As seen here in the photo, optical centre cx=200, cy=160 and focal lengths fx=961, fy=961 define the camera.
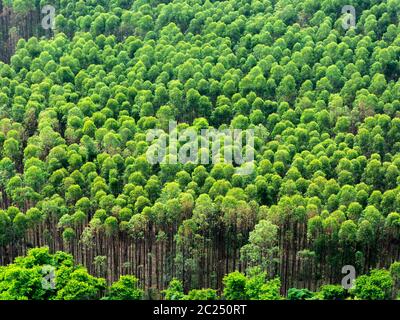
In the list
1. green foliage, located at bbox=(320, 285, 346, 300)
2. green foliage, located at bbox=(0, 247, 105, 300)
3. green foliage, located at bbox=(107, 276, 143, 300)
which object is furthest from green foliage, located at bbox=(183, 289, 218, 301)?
green foliage, located at bbox=(320, 285, 346, 300)

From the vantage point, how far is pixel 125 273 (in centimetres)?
6875

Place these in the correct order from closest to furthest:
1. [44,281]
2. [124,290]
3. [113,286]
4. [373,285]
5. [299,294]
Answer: [44,281] → [124,290] → [113,286] → [373,285] → [299,294]

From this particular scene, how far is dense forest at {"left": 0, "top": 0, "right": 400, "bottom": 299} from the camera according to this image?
67.6 meters

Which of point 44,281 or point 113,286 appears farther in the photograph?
point 113,286

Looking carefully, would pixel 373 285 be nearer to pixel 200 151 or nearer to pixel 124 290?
pixel 124 290

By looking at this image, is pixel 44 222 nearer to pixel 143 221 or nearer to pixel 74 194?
pixel 74 194

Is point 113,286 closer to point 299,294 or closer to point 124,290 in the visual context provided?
point 124,290

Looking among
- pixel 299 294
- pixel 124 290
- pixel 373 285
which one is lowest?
pixel 299 294

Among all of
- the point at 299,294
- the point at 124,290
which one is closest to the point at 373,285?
the point at 299,294

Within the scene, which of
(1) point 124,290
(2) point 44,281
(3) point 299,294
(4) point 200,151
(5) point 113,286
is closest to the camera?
(2) point 44,281

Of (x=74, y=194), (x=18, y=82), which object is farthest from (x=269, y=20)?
(x=74, y=194)

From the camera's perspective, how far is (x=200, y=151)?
73.2 metres

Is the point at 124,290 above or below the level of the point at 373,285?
below

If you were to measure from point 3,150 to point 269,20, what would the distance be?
29.8m
